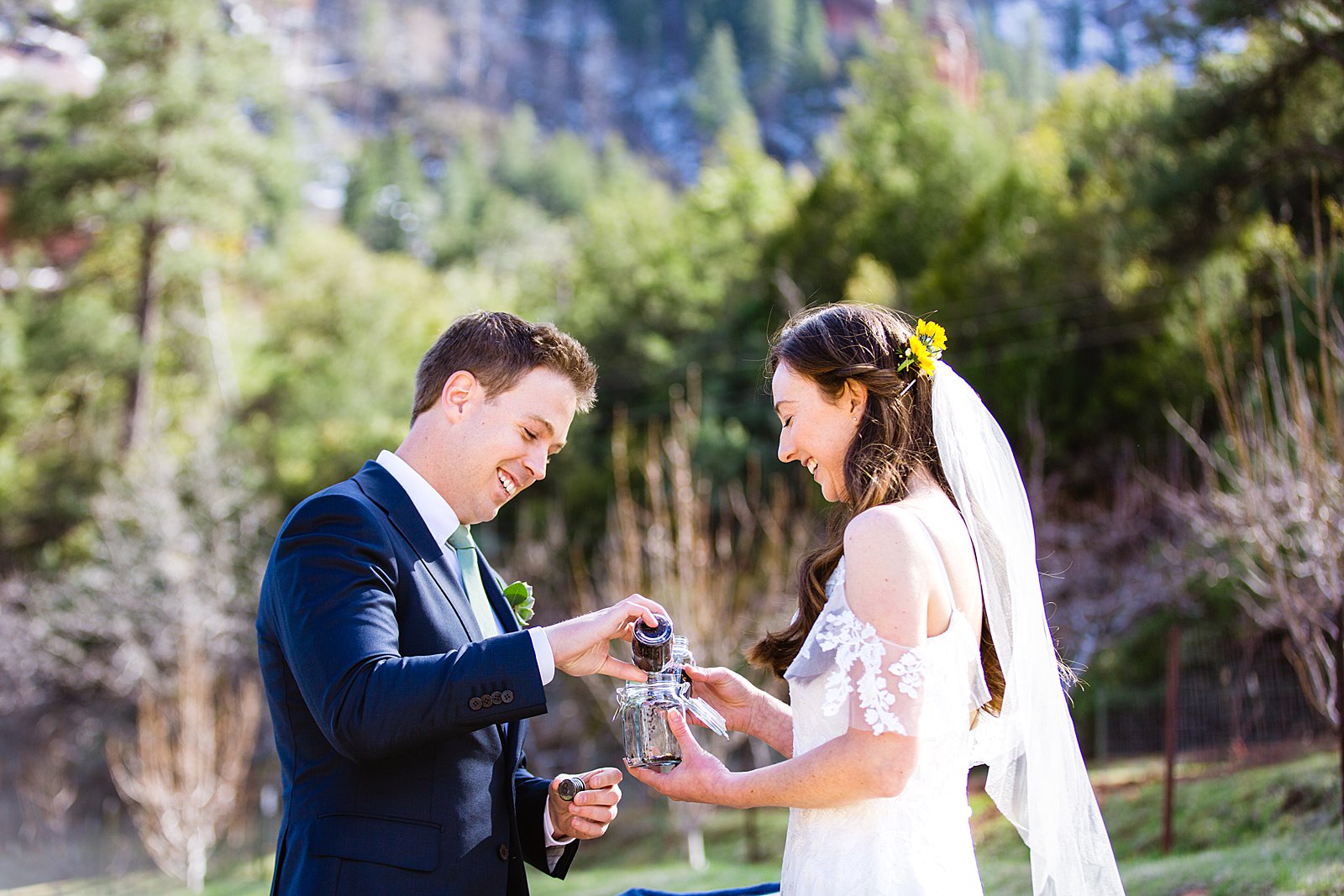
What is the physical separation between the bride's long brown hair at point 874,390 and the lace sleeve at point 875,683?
33 cm

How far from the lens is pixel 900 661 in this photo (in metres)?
2.41

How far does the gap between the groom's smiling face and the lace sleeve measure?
788 millimetres

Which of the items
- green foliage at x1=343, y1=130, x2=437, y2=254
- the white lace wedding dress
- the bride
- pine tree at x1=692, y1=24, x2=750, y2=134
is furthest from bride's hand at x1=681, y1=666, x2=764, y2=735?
pine tree at x1=692, y1=24, x2=750, y2=134

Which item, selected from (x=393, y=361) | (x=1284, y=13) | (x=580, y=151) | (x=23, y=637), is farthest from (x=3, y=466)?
(x=580, y=151)

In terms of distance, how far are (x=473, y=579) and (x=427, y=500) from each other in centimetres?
33

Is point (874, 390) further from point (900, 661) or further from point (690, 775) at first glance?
point (690, 775)

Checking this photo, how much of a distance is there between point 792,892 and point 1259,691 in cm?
1236

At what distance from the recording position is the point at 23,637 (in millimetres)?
Result: 20609

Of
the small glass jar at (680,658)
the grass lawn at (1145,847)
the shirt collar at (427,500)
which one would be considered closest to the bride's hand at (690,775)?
the small glass jar at (680,658)

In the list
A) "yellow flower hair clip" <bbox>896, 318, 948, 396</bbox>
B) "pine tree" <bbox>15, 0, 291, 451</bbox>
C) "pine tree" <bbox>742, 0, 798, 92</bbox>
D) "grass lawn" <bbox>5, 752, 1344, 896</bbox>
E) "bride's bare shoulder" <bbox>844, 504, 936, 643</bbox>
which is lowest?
"grass lawn" <bbox>5, 752, 1344, 896</bbox>

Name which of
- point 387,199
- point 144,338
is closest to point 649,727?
point 144,338

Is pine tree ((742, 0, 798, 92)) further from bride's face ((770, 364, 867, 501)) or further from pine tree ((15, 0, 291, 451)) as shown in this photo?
bride's face ((770, 364, 867, 501))

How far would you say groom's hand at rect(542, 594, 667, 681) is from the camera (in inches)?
94.5

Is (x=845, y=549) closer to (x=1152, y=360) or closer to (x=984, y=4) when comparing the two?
(x=1152, y=360)
